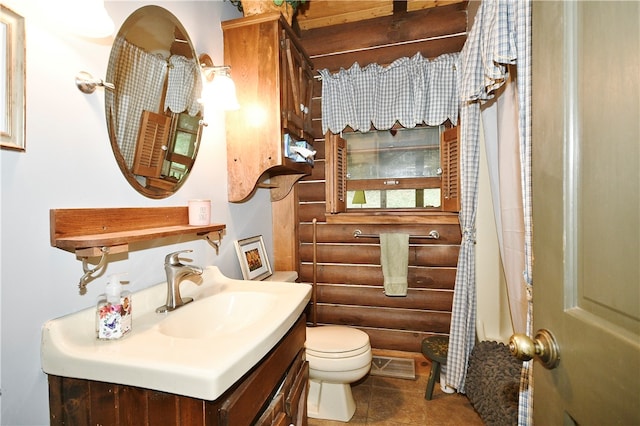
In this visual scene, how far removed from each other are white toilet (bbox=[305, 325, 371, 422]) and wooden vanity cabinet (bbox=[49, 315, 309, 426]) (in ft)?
2.56

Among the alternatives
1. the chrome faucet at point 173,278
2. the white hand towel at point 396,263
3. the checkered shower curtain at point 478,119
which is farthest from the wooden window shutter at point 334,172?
the chrome faucet at point 173,278

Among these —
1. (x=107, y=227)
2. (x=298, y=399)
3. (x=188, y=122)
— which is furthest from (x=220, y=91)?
(x=298, y=399)

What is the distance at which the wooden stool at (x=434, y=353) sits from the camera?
205 centimetres

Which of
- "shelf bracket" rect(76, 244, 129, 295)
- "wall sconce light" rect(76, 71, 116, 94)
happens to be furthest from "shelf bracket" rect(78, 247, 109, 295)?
"wall sconce light" rect(76, 71, 116, 94)

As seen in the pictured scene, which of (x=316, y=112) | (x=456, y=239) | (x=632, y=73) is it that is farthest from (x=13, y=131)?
(x=456, y=239)

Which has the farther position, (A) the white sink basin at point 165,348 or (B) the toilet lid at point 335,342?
(B) the toilet lid at point 335,342

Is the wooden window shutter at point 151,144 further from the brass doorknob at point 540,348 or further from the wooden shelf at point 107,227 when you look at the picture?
the brass doorknob at point 540,348

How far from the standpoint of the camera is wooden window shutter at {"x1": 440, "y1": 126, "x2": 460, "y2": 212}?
2193 mm

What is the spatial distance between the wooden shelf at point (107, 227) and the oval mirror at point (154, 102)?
10cm

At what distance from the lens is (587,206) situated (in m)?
0.55

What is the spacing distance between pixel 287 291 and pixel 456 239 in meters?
1.52

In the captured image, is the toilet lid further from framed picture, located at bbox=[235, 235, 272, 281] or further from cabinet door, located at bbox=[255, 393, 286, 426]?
cabinet door, located at bbox=[255, 393, 286, 426]

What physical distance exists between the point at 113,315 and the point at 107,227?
1.00ft

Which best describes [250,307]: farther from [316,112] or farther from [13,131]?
[316,112]
